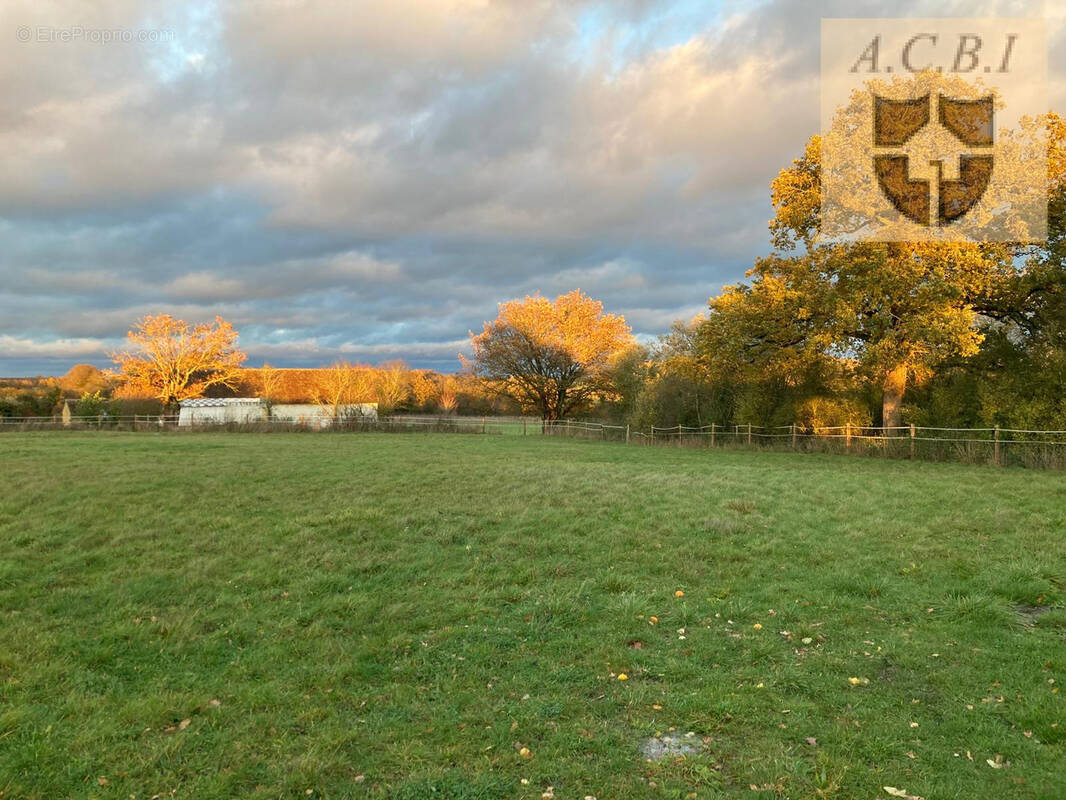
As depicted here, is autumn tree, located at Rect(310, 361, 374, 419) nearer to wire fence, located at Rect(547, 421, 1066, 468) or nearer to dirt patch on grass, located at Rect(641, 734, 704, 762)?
wire fence, located at Rect(547, 421, 1066, 468)

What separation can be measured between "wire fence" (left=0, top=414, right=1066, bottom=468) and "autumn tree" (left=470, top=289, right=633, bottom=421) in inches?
120

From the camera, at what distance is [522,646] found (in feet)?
16.8

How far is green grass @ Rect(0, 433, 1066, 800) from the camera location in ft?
11.2

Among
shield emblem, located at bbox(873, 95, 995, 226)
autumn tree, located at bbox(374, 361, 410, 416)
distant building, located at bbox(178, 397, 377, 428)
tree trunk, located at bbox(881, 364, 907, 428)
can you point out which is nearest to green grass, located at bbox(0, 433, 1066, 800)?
tree trunk, located at bbox(881, 364, 907, 428)

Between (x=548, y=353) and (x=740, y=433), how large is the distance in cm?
1878

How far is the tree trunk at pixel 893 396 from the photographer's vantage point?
1997cm

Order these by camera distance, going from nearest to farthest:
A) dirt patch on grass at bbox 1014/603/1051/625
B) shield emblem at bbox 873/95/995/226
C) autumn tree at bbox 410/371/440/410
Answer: dirt patch on grass at bbox 1014/603/1051/625 → shield emblem at bbox 873/95/995/226 → autumn tree at bbox 410/371/440/410

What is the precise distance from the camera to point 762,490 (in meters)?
11.6

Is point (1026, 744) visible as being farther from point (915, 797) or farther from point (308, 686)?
point (308, 686)

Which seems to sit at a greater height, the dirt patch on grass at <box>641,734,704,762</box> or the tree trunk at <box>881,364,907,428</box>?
the tree trunk at <box>881,364,907,428</box>

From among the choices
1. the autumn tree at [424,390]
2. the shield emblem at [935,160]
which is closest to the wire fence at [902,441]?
the shield emblem at [935,160]

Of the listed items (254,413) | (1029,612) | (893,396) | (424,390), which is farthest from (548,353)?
(1029,612)

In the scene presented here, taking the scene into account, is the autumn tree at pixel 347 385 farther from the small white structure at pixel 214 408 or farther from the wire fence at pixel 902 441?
the wire fence at pixel 902 441

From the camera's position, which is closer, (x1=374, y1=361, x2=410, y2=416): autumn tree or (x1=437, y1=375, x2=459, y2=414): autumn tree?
(x1=374, y1=361, x2=410, y2=416): autumn tree
